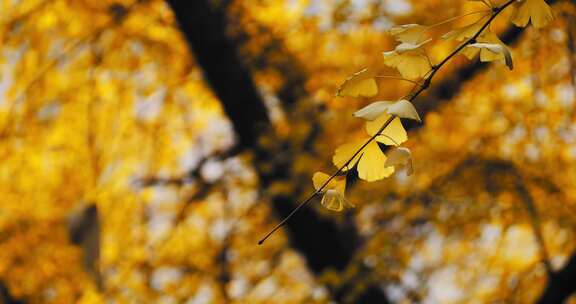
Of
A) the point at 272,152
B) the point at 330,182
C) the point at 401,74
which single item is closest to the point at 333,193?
the point at 330,182

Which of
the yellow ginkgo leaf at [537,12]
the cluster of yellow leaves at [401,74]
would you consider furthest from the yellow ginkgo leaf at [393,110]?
the yellow ginkgo leaf at [537,12]

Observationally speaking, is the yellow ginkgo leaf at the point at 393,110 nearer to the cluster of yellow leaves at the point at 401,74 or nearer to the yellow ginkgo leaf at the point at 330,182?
the cluster of yellow leaves at the point at 401,74

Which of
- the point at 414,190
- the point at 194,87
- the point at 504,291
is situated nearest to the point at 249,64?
the point at 194,87

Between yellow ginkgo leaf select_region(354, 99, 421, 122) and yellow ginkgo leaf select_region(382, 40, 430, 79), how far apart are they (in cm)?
6

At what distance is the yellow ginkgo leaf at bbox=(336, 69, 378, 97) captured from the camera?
0.75 m

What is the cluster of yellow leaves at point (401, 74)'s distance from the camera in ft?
2.42

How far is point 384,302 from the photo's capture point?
359 cm

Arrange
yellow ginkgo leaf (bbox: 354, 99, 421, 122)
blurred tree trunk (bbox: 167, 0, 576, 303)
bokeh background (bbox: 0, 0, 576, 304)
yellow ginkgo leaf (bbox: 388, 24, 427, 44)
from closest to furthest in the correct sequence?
1. yellow ginkgo leaf (bbox: 354, 99, 421, 122)
2. yellow ginkgo leaf (bbox: 388, 24, 427, 44)
3. bokeh background (bbox: 0, 0, 576, 304)
4. blurred tree trunk (bbox: 167, 0, 576, 303)

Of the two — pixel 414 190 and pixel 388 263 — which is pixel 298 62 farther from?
pixel 388 263

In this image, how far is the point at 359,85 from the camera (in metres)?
0.78

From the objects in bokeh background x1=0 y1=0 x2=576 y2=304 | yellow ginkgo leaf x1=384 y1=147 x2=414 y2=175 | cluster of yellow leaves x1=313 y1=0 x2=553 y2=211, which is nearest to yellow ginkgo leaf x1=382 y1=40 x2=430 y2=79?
cluster of yellow leaves x1=313 y1=0 x2=553 y2=211

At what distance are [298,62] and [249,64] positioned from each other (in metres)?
0.27

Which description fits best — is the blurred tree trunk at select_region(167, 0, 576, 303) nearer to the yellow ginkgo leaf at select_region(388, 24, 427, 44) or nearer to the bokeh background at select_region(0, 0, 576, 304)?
the bokeh background at select_region(0, 0, 576, 304)

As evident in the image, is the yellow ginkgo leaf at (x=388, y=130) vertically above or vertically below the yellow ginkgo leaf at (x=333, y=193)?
above
